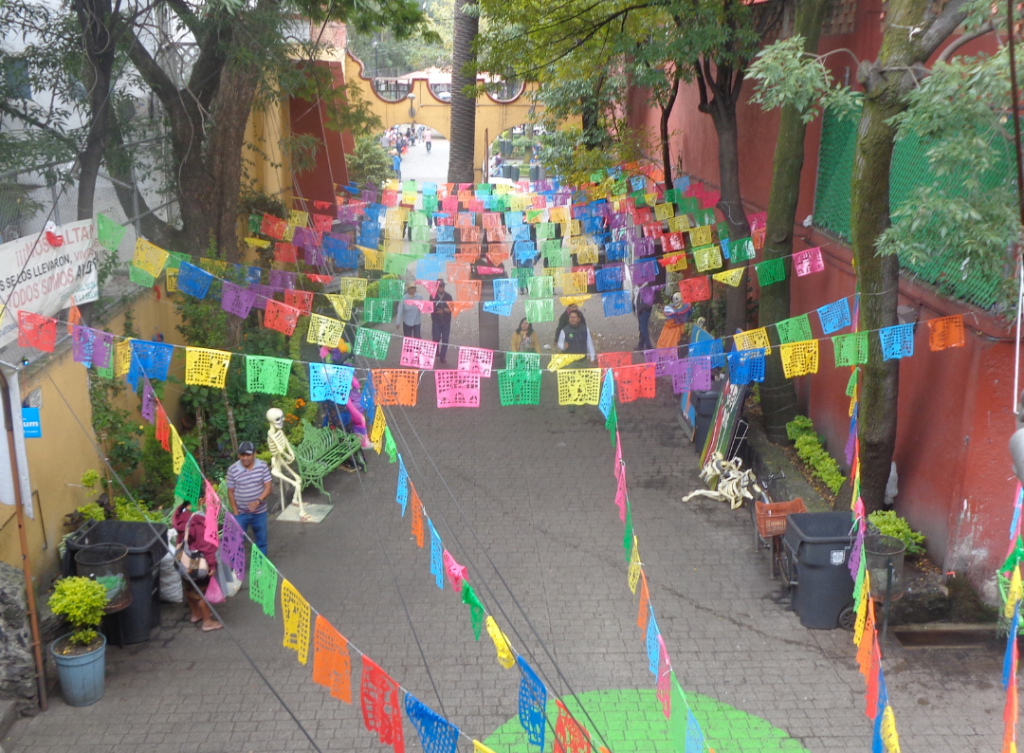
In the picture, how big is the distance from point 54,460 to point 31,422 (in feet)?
5.14

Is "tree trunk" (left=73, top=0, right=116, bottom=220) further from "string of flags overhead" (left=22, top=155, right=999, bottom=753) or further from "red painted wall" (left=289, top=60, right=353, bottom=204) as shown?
"red painted wall" (left=289, top=60, right=353, bottom=204)

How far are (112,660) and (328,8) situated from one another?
27.3ft

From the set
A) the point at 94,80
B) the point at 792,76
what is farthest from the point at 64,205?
→ the point at 792,76

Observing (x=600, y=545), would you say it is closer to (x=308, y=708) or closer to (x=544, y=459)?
(x=544, y=459)

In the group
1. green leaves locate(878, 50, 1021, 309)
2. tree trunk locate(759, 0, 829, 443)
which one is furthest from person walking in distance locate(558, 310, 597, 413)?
green leaves locate(878, 50, 1021, 309)

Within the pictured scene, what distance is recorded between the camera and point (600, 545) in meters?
10.4

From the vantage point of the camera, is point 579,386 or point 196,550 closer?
point 196,550

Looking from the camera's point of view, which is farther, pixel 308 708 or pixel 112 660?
pixel 112 660

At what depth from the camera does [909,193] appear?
892 cm

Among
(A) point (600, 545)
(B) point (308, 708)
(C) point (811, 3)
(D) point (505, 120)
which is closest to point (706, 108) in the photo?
(C) point (811, 3)

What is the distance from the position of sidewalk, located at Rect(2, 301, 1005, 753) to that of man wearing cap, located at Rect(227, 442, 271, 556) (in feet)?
2.84

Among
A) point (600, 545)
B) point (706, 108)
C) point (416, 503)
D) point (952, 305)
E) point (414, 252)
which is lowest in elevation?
point (600, 545)

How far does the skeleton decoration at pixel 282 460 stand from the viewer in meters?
10.7

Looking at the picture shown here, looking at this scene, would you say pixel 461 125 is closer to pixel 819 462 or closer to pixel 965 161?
pixel 819 462
